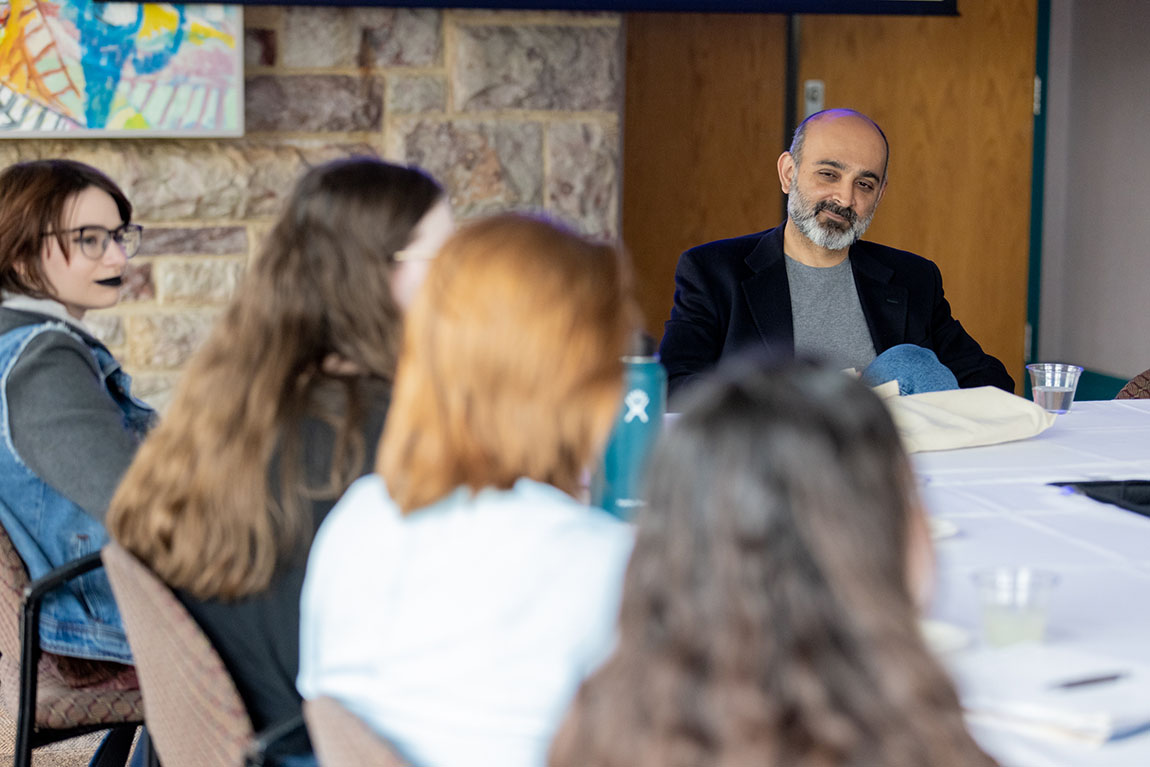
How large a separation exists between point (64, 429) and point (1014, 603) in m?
1.24

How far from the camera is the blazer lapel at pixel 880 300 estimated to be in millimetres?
2852

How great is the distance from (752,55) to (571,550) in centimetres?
399

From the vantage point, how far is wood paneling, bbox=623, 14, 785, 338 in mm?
4605

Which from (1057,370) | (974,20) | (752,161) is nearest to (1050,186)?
(974,20)

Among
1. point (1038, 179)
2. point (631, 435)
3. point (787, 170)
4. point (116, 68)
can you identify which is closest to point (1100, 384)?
point (1038, 179)

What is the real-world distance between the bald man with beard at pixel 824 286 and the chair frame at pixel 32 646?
1408 millimetres

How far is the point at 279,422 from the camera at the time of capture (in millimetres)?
1248

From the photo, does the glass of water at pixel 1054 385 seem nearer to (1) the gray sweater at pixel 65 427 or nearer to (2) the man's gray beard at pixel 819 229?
(2) the man's gray beard at pixel 819 229

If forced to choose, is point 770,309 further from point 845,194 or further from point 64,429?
point 64,429

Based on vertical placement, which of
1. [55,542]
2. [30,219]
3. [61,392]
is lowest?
[55,542]

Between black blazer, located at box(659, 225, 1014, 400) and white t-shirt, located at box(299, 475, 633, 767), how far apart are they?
1766 mm

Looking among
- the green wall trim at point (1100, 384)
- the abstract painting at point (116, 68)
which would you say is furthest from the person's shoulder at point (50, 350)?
the green wall trim at point (1100, 384)

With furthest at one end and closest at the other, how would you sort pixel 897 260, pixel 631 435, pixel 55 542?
pixel 897 260 < pixel 55 542 < pixel 631 435

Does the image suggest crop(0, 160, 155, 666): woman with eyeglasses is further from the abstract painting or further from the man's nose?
the man's nose
